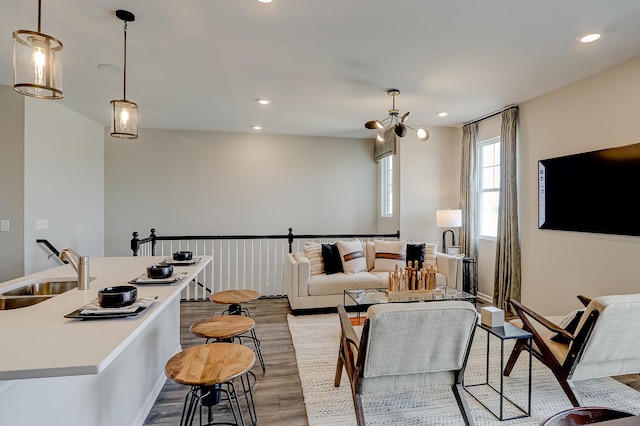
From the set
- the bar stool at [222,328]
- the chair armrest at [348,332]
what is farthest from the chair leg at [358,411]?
the bar stool at [222,328]

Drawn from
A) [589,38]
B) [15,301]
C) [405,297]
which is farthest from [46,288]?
[589,38]

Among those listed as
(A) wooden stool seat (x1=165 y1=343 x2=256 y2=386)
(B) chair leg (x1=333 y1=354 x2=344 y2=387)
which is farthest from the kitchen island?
(B) chair leg (x1=333 y1=354 x2=344 y2=387)

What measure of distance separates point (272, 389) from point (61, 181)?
4.34 metres

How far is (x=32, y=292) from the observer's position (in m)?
2.12

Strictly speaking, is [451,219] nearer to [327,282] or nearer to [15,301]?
[327,282]

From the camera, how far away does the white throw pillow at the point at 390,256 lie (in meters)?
4.91

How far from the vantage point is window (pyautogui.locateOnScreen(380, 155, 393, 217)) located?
6.64 metres

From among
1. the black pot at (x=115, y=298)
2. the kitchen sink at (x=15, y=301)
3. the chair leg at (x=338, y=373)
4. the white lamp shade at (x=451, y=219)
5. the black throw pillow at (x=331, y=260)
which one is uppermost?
the white lamp shade at (x=451, y=219)

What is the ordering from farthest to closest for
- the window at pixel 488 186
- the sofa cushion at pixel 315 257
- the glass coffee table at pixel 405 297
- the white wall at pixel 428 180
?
1. the white wall at pixel 428 180
2. the window at pixel 488 186
3. the sofa cushion at pixel 315 257
4. the glass coffee table at pixel 405 297

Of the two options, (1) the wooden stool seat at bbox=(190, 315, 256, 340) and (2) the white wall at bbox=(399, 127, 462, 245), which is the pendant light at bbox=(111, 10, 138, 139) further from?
(2) the white wall at bbox=(399, 127, 462, 245)

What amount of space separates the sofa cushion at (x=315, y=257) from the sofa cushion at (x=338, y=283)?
0.17m

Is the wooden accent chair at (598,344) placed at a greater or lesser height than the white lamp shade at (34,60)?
lesser

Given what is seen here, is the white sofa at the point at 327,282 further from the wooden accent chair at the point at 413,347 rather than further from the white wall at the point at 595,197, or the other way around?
the wooden accent chair at the point at 413,347

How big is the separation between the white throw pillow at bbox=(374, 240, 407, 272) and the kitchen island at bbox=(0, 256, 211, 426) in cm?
312
